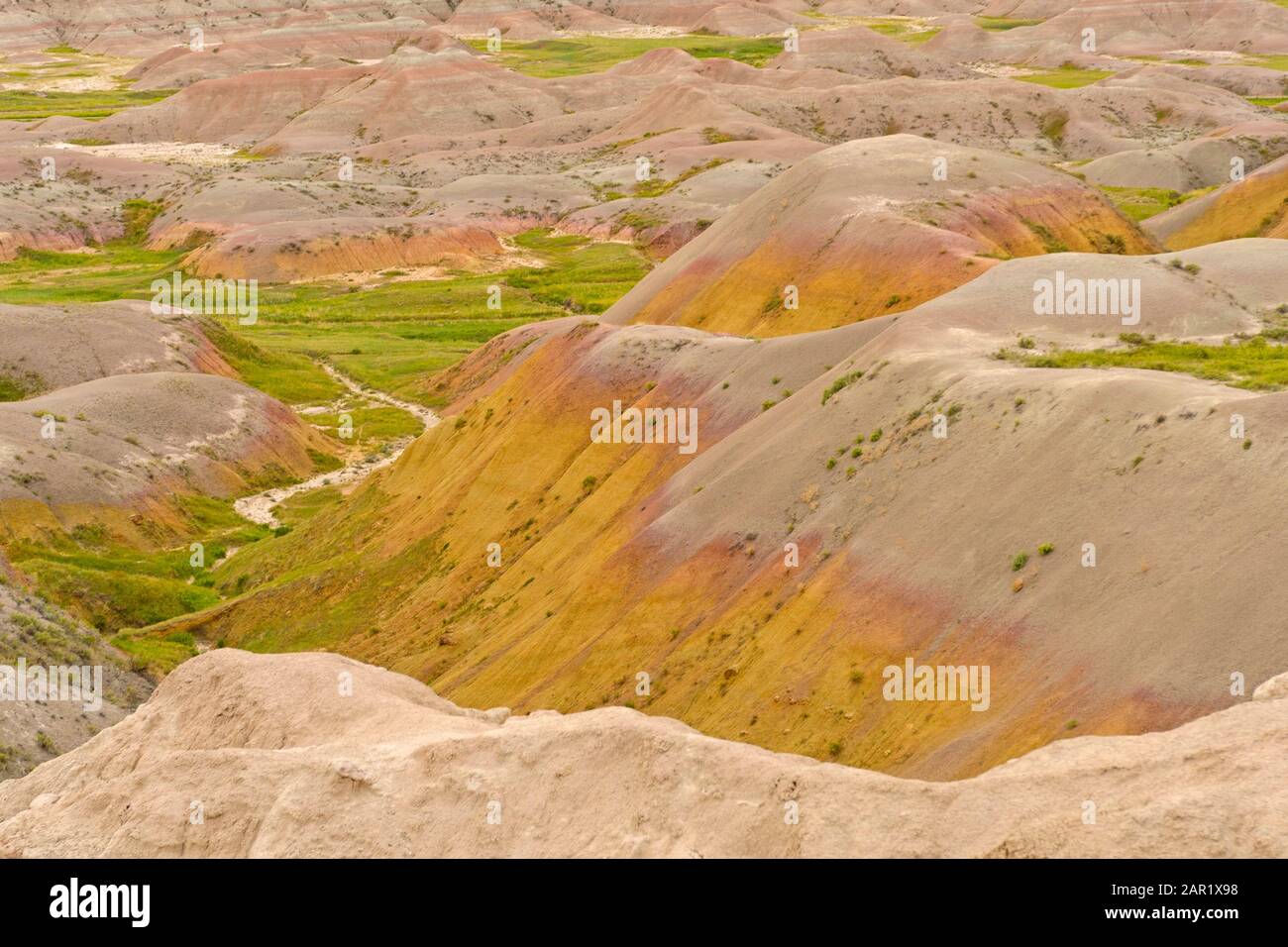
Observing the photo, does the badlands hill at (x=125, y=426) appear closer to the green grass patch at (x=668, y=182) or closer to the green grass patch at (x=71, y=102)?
the green grass patch at (x=668, y=182)

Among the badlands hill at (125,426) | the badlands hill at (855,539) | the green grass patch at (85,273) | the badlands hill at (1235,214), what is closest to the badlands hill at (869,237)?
the badlands hill at (855,539)

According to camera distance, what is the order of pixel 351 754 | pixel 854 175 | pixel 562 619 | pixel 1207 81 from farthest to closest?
pixel 1207 81, pixel 854 175, pixel 562 619, pixel 351 754

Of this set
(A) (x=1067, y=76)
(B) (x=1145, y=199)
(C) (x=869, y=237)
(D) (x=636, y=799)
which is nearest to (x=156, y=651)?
(D) (x=636, y=799)

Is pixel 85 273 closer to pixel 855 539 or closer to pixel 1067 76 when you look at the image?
pixel 855 539

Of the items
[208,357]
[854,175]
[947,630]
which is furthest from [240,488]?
[947,630]
